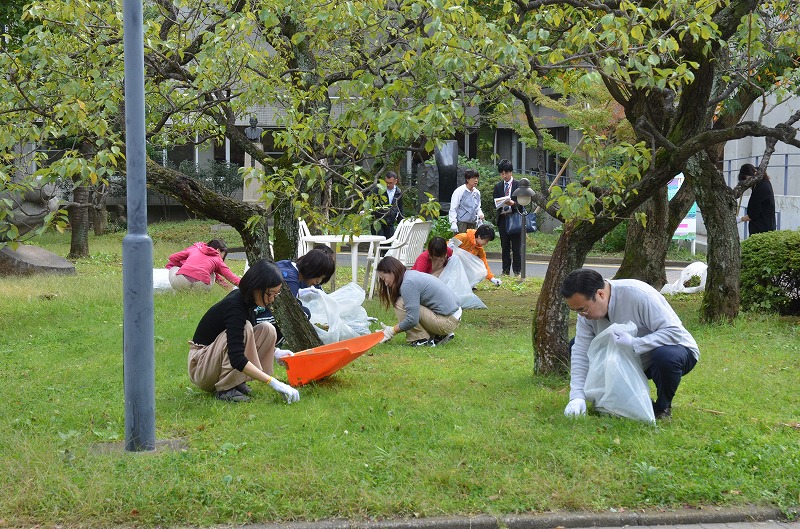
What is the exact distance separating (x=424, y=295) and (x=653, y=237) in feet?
16.5

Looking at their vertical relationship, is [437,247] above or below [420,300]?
above

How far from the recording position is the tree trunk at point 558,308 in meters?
7.00

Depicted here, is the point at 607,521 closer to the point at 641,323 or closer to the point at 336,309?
the point at 641,323

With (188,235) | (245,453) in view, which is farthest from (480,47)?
(188,235)

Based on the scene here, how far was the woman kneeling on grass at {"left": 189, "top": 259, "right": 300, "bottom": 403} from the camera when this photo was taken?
6129 mm

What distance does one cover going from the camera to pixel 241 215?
7422mm

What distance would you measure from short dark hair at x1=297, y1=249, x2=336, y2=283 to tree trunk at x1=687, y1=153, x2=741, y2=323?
4.31 m

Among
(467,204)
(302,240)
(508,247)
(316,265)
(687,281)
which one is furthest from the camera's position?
(508,247)

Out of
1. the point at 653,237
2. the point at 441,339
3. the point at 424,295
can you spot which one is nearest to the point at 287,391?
the point at 424,295

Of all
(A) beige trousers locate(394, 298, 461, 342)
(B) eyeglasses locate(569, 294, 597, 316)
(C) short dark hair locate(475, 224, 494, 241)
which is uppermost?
(C) short dark hair locate(475, 224, 494, 241)

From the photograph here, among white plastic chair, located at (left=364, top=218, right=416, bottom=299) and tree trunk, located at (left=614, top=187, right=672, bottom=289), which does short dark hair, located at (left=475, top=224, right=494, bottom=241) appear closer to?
white plastic chair, located at (left=364, top=218, right=416, bottom=299)

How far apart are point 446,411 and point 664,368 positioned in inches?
55.9

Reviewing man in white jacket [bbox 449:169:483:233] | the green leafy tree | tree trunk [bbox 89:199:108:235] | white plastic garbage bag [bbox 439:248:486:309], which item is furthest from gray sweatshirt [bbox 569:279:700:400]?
tree trunk [bbox 89:199:108:235]

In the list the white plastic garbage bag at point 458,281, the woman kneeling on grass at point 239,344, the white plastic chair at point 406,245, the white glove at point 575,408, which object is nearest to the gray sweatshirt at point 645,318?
the white glove at point 575,408
